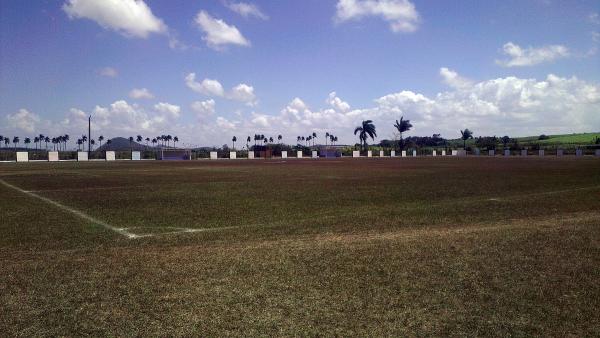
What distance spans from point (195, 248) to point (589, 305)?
5.46m

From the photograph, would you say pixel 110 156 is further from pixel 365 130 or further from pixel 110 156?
pixel 365 130

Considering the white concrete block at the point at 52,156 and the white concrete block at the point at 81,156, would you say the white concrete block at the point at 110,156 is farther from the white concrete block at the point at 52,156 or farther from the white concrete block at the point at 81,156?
the white concrete block at the point at 52,156

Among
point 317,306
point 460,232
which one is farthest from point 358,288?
point 460,232

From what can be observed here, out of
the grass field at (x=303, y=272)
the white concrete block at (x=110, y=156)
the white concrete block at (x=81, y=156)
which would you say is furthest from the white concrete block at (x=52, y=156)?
the grass field at (x=303, y=272)

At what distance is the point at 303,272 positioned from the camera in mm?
5828

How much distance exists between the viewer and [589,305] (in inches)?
177

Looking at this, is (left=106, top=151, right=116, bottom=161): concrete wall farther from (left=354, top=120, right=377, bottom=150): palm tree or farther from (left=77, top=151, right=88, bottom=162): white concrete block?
(left=354, top=120, right=377, bottom=150): palm tree

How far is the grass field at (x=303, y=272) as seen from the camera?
417 cm

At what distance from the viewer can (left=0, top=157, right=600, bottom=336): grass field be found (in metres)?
4.17

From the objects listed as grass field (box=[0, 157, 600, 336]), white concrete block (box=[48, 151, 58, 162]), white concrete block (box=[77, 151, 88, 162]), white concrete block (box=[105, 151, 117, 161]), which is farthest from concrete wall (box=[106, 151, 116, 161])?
grass field (box=[0, 157, 600, 336])

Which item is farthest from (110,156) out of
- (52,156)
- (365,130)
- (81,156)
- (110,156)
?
(365,130)

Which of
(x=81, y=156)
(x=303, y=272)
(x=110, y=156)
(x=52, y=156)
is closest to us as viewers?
(x=303, y=272)

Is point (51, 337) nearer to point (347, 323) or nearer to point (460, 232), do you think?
point (347, 323)

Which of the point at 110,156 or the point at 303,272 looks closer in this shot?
the point at 303,272
